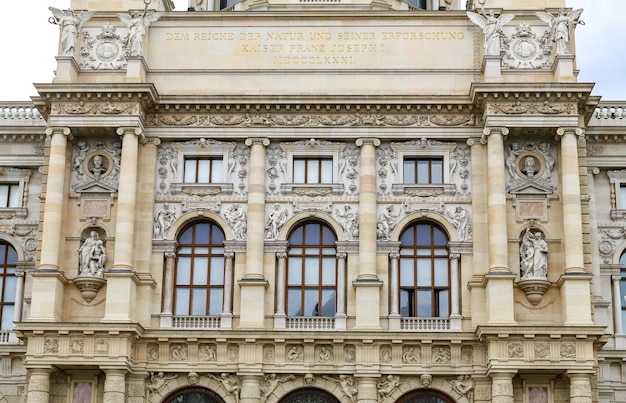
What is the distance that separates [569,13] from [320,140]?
831 cm

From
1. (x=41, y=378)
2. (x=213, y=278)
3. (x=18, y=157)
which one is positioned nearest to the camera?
(x=41, y=378)

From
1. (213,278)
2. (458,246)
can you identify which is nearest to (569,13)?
(458,246)

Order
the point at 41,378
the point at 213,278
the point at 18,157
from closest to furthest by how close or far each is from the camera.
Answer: the point at 41,378 → the point at 213,278 → the point at 18,157

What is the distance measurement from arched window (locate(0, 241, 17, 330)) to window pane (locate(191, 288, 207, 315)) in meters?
6.74

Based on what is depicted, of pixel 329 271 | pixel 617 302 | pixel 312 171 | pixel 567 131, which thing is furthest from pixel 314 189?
pixel 617 302

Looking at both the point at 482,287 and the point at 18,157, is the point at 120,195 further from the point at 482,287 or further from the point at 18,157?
the point at 482,287

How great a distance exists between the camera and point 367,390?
31.8m

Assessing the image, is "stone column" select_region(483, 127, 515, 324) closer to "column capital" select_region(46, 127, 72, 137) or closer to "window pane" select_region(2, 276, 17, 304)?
"column capital" select_region(46, 127, 72, 137)

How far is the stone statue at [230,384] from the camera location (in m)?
32.1

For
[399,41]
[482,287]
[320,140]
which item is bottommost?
[482,287]

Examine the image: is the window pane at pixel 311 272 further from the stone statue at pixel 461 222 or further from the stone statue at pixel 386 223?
the stone statue at pixel 461 222

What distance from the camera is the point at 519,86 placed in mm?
33188

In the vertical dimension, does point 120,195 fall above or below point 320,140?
below

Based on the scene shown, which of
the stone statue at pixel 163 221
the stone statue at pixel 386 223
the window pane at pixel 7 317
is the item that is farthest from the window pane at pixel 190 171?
the window pane at pixel 7 317
